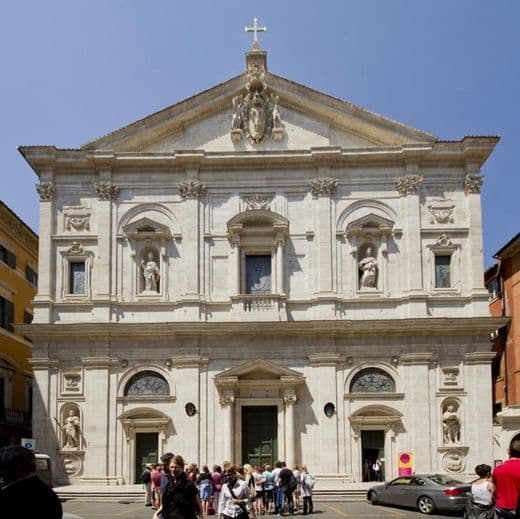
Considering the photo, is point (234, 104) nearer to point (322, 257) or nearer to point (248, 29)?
point (248, 29)

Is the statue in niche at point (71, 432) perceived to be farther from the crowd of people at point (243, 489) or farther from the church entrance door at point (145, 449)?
the crowd of people at point (243, 489)

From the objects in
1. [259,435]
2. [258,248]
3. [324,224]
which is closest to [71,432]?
[259,435]

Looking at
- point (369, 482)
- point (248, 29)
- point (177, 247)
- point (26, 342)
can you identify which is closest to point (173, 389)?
point (177, 247)

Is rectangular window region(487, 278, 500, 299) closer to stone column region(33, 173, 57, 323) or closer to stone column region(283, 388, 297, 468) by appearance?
stone column region(283, 388, 297, 468)

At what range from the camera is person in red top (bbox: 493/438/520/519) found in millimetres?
11836

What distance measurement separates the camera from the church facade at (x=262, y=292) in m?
38.4

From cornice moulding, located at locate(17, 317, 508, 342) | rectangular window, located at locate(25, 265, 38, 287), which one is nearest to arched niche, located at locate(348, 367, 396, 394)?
cornice moulding, located at locate(17, 317, 508, 342)

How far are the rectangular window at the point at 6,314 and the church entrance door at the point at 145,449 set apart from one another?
396 inches

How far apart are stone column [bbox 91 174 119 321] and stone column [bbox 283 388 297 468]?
27.7 ft

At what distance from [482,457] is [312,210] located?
1272 cm

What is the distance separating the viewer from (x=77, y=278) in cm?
4044

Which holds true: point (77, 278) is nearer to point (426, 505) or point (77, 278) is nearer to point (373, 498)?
point (373, 498)

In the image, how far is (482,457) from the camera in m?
37.8

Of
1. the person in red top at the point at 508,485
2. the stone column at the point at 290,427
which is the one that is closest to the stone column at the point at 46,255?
the stone column at the point at 290,427
